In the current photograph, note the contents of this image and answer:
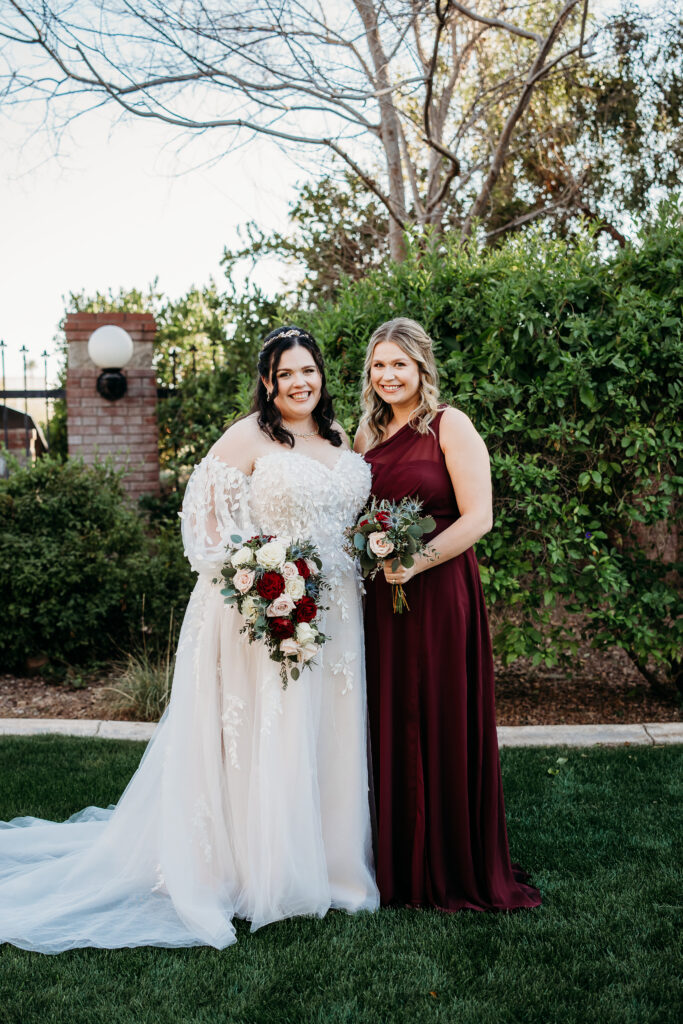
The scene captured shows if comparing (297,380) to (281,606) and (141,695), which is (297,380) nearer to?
(281,606)

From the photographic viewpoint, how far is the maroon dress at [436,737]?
10.7 feet

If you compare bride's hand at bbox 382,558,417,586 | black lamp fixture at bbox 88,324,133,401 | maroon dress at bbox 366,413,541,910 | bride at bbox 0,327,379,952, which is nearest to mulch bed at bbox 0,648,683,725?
maroon dress at bbox 366,413,541,910

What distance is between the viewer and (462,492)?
130 inches

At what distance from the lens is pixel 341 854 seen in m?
3.28

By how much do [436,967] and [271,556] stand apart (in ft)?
4.82

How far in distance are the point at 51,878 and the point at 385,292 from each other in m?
3.71

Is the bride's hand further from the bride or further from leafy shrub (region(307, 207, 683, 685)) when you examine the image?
leafy shrub (region(307, 207, 683, 685))

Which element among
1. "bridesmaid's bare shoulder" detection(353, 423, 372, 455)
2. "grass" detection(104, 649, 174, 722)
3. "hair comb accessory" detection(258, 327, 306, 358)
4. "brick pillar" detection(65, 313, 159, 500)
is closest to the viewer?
"hair comb accessory" detection(258, 327, 306, 358)

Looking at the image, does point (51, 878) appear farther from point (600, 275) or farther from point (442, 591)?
point (600, 275)

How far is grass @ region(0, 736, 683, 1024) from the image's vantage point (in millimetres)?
2549

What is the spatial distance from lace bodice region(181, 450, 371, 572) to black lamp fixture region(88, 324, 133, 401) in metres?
4.88

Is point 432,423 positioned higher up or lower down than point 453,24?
lower down

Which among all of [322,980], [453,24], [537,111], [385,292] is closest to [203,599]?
[322,980]

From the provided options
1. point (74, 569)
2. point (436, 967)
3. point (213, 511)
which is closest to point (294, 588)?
point (213, 511)
